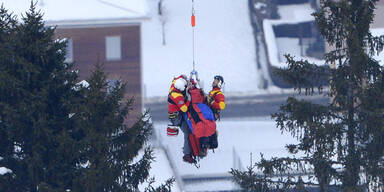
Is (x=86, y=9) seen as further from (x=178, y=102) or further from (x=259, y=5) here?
(x=259, y=5)

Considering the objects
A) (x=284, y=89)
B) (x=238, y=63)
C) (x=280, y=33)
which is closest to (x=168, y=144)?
(x=284, y=89)

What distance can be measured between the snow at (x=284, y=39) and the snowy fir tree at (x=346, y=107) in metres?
37.0

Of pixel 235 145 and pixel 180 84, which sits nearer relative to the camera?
pixel 180 84

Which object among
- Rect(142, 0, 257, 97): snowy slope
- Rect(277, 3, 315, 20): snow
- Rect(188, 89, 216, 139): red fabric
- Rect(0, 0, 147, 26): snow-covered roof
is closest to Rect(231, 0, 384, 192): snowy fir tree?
Rect(188, 89, 216, 139): red fabric

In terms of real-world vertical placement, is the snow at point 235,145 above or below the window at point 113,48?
below

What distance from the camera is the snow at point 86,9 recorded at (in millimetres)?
37188

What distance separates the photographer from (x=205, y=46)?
2376 inches

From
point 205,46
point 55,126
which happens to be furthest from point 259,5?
point 55,126

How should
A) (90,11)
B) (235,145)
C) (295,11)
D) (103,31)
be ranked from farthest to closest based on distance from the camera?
(295,11) → (235,145) → (103,31) → (90,11)

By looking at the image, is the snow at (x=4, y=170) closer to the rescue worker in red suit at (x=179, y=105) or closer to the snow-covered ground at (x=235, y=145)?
the rescue worker in red suit at (x=179, y=105)

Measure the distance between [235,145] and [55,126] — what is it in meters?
24.5

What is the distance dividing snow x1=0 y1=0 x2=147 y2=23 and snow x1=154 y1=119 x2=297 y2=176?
625cm

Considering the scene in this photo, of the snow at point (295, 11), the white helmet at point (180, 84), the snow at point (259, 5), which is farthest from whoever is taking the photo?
the snow at point (259, 5)

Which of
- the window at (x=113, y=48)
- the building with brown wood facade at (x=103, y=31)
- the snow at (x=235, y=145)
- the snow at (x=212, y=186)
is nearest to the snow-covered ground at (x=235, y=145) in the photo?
the snow at (x=235, y=145)
